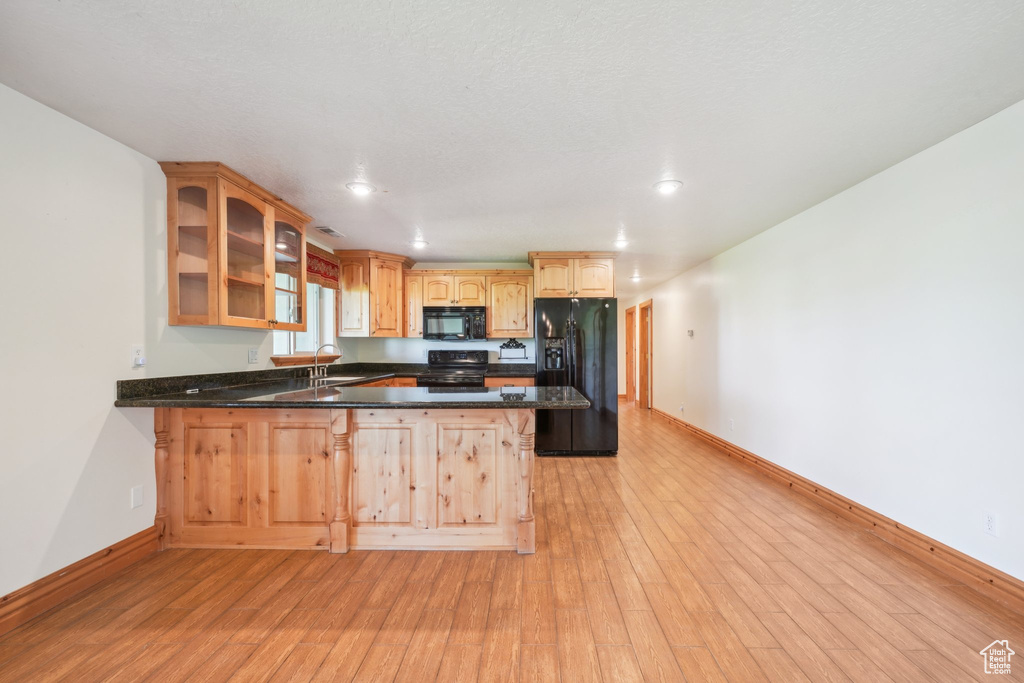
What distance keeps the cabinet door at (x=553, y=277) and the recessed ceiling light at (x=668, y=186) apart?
72.5 inches

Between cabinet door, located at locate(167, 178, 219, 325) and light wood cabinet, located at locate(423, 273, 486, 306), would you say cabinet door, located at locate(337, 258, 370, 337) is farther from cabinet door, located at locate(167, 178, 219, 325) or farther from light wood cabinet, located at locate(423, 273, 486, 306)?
cabinet door, located at locate(167, 178, 219, 325)

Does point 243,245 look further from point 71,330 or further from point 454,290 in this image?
point 454,290

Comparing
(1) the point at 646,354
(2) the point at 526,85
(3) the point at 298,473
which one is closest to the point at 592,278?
(2) the point at 526,85

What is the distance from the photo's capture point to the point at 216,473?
2402mm

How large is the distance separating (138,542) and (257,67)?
267 cm

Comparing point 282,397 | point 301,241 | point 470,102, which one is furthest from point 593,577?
point 301,241

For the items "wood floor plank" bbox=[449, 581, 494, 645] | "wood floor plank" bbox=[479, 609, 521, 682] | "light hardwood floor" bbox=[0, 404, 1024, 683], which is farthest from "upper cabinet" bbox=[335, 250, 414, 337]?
"wood floor plank" bbox=[479, 609, 521, 682]

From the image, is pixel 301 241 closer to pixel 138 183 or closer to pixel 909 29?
pixel 138 183

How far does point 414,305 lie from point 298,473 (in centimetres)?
290

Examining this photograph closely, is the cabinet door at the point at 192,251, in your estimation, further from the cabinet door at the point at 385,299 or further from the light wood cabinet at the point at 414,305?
the light wood cabinet at the point at 414,305

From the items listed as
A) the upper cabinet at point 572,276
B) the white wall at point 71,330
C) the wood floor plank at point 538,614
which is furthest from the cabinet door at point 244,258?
the upper cabinet at point 572,276

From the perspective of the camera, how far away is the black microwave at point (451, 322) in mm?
4906

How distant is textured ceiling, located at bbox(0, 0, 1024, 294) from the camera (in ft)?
4.45

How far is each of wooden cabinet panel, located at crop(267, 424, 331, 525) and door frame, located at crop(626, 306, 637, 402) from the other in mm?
7330
